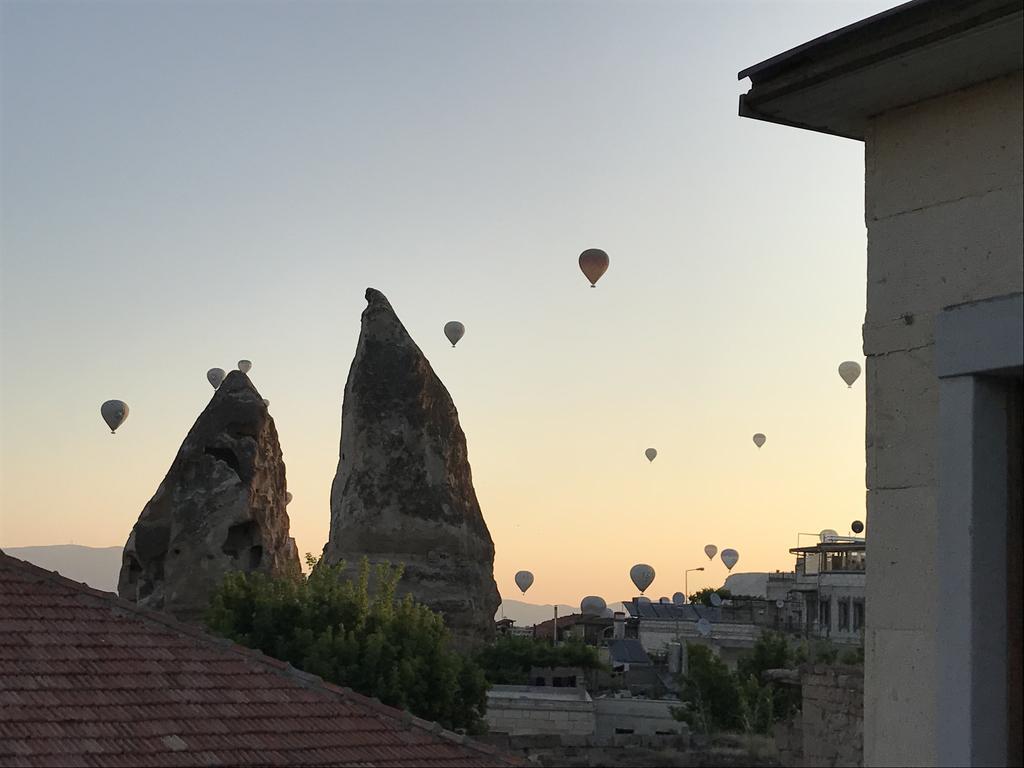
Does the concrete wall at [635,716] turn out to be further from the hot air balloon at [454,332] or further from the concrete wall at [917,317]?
the concrete wall at [917,317]

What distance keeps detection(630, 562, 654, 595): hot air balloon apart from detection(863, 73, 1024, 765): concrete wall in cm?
7445

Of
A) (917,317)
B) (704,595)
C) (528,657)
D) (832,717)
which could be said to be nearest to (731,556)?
(704,595)

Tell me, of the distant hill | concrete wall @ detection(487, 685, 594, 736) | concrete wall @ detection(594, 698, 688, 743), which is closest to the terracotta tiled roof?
concrete wall @ detection(487, 685, 594, 736)

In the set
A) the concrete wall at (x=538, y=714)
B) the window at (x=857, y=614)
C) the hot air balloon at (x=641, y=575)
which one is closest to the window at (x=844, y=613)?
the window at (x=857, y=614)

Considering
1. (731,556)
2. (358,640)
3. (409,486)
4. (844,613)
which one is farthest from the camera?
→ (731,556)

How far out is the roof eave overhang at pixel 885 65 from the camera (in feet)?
10.2

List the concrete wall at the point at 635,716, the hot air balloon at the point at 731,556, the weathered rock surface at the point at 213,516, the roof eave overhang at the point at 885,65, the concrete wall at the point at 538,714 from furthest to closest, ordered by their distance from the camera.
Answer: the hot air balloon at the point at 731,556
the concrete wall at the point at 635,716
the weathered rock surface at the point at 213,516
the concrete wall at the point at 538,714
the roof eave overhang at the point at 885,65

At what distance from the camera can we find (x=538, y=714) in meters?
36.9

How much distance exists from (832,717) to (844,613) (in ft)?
166

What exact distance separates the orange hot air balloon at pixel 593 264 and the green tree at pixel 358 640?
50.5ft

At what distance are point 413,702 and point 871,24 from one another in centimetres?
2341

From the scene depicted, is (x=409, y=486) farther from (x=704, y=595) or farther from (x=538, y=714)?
(x=704, y=595)

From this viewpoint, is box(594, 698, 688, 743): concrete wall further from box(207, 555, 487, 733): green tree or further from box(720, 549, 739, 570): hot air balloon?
box(720, 549, 739, 570): hot air balloon

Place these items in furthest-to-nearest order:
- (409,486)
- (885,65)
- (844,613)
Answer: (844,613) → (409,486) → (885,65)
